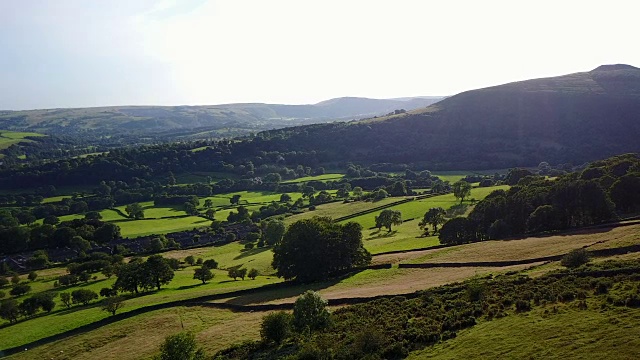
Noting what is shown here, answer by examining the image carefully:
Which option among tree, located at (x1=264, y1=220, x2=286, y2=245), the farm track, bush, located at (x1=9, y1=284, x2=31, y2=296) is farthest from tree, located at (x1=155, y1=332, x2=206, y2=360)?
tree, located at (x1=264, y1=220, x2=286, y2=245)

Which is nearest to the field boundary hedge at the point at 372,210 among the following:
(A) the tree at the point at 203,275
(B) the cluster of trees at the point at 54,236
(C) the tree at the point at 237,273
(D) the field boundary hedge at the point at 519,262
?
(C) the tree at the point at 237,273

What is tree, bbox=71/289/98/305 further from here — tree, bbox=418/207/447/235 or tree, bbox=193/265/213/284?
tree, bbox=418/207/447/235

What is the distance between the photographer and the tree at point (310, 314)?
1810 inches

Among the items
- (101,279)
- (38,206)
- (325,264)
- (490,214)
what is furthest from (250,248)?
(38,206)

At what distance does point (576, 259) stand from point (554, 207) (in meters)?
29.1

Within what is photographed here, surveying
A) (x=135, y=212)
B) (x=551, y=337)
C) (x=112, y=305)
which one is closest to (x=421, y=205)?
(x=112, y=305)

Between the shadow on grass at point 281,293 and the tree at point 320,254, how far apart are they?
98.4 inches

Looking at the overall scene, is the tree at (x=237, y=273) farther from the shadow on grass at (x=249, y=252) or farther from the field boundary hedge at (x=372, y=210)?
the field boundary hedge at (x=372, y=210)

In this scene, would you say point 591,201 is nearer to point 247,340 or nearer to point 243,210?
point 247,340

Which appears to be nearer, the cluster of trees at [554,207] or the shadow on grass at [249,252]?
the cluster of trees at [554,207]

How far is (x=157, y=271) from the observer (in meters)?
82.2

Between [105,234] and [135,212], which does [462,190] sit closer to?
[105,234]

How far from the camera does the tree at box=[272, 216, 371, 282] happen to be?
2854 inches

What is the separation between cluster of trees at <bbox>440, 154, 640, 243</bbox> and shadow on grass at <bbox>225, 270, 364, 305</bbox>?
24.6 metres
